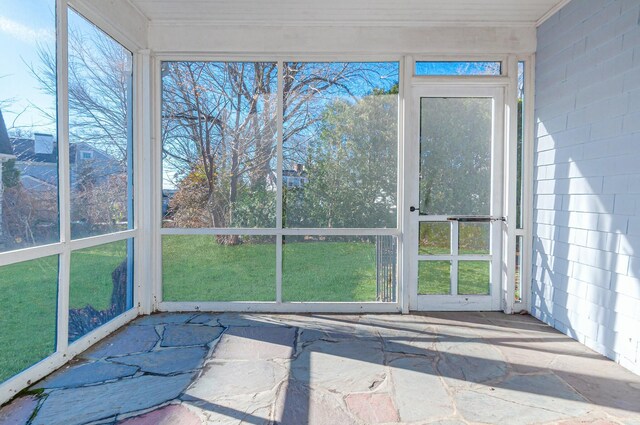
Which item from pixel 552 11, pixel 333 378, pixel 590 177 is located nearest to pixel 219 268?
pixel 333 378

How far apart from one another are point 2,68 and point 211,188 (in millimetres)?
1942

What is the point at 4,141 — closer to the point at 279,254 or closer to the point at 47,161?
the point at 47,161

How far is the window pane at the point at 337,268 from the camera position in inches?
156

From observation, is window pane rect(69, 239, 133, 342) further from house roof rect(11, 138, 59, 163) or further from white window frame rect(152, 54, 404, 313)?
house roof rect(11, 138, 59, 163)

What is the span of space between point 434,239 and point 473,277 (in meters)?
0.54

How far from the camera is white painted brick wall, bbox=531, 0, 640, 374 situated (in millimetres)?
2660

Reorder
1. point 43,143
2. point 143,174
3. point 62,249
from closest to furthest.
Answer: point 43,143
point 62,249
point 143,174

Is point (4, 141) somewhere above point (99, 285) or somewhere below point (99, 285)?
above

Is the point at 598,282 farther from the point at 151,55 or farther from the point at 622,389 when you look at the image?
the point at 151,55

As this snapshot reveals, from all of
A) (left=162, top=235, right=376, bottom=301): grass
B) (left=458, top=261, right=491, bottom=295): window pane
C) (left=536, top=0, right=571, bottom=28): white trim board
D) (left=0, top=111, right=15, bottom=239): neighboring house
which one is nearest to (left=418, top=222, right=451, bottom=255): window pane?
(left=458, top=261, right=491, bottom=295): window pane

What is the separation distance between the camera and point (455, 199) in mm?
3967

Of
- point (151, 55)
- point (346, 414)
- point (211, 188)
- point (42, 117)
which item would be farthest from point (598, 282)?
point (151, 55)

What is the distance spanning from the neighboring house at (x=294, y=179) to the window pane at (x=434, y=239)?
4.14 ft

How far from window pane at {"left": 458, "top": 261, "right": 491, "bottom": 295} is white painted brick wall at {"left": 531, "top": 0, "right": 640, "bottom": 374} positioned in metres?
0.44
